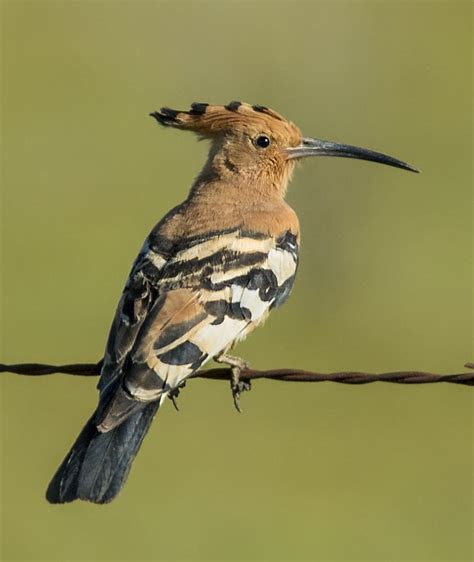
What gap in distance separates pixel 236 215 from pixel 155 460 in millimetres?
3035

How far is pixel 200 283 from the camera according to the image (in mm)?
4996

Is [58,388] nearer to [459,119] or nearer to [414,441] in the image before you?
[414,441]

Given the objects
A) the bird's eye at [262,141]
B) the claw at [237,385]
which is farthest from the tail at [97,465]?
the bird's eye at [262,141]

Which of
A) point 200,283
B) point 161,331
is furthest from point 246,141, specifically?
point 161,331

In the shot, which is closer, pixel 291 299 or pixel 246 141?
pixel 246 141

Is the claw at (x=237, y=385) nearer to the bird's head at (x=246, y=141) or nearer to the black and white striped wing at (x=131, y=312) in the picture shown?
the black and white striped wing at (x=131, y=312)

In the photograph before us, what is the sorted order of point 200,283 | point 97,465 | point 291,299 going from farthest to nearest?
point 291,299
point 200,283
point 97,465

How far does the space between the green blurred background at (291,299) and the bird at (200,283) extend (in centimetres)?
104

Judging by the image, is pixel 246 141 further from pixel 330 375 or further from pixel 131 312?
pixel 330 375

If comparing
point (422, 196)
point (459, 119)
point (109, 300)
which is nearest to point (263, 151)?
point (109, 300)

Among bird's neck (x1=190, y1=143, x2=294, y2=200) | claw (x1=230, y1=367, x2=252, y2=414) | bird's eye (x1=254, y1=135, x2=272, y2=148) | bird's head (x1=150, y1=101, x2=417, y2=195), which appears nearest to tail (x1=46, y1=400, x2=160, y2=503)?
claw (x1=230, y1=367, x2=252, y2=414)

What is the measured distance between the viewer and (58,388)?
886cm

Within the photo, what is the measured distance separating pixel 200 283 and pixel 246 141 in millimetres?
1273

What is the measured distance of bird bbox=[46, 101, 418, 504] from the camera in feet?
15.1
